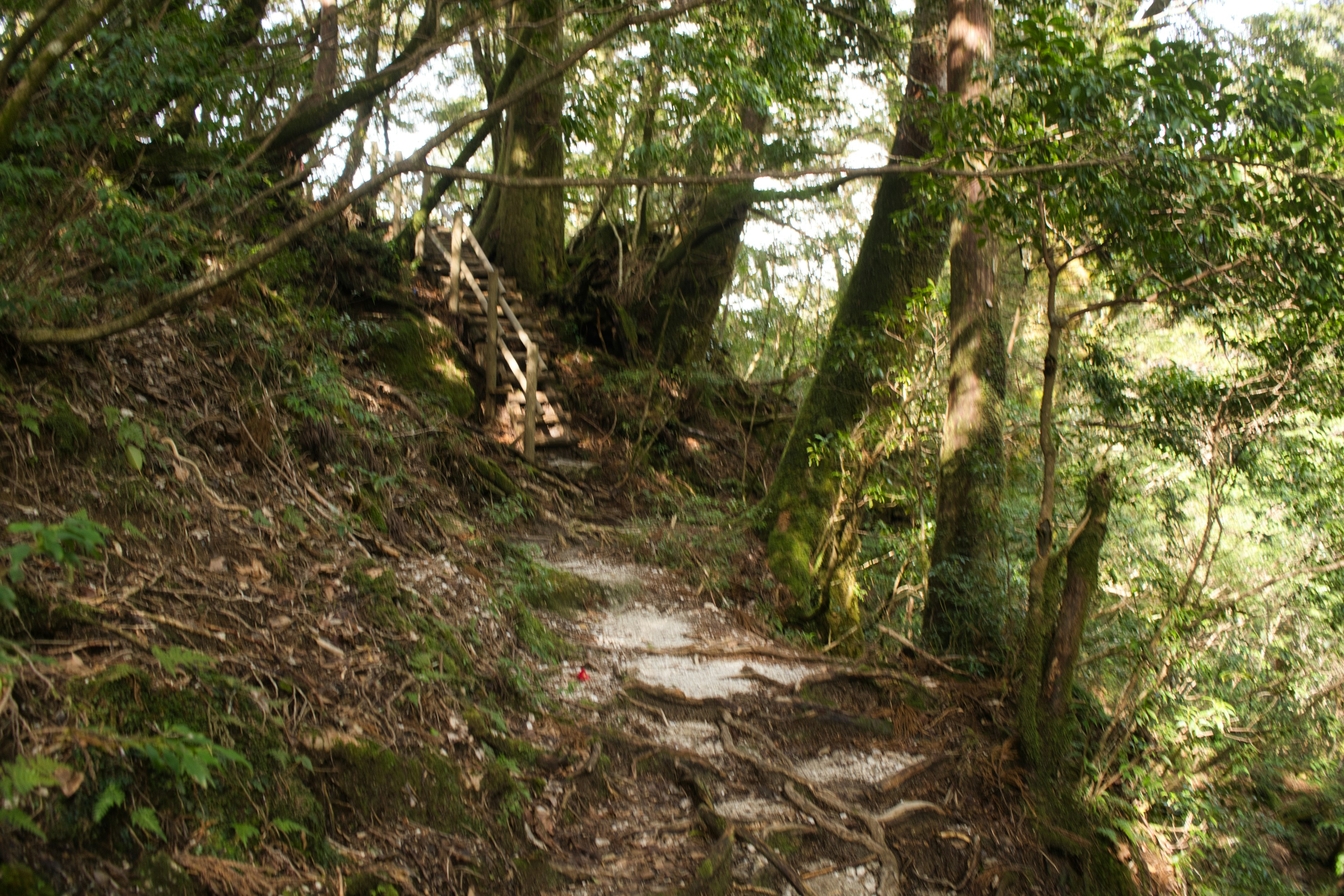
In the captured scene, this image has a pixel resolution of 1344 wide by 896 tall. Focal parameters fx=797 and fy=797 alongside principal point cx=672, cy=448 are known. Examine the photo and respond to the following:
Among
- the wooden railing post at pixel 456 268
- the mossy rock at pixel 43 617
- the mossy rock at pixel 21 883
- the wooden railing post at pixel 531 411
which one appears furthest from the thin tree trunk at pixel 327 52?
the mossy rock at pixel 21 883

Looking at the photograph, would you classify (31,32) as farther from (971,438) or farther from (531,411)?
(531,411)

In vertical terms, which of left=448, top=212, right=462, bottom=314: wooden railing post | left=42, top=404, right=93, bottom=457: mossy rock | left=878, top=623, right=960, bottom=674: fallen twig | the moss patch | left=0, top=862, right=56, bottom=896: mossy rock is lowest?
the moss patch

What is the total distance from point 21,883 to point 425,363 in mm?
8582

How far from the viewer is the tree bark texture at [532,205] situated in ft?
47.1

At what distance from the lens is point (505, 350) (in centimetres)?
1124

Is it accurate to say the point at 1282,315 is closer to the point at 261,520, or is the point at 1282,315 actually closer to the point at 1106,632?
the point at 1106,632

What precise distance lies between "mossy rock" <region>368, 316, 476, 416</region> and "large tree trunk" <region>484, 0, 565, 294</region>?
4432 millimetres

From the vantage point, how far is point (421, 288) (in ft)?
41.6

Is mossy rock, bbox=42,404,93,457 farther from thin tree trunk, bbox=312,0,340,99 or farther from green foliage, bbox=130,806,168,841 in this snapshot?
thin tree trunk, bbox=312,0,340,99

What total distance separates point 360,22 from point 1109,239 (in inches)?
304

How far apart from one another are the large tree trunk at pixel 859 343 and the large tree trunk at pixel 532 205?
21.0 feet

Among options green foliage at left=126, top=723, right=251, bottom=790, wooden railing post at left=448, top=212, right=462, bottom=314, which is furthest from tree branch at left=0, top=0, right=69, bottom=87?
wooden railing post at left=448, top=212, right=462, bottom=314

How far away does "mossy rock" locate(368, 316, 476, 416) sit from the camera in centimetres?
948

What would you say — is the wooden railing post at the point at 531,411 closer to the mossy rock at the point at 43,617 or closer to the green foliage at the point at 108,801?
the mossy rock at the point at 43,617
